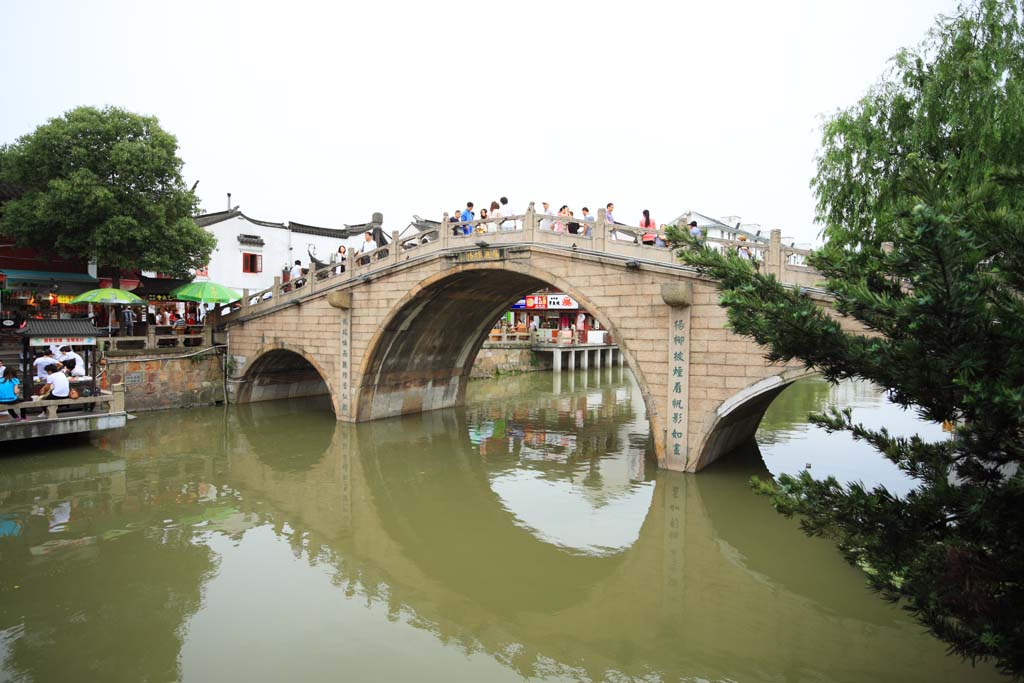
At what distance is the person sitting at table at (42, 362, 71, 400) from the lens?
11.6 meters

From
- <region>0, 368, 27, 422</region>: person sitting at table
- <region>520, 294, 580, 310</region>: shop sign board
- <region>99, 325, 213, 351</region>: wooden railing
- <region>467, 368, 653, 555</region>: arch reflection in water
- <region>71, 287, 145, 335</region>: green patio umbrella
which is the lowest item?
<region>467, 368, 653, 555</region>: arch reflection in water

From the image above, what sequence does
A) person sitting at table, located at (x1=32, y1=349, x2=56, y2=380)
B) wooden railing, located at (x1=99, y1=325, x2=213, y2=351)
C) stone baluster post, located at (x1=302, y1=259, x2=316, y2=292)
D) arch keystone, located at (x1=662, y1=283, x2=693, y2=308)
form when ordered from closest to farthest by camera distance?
arch keystone, located at (x1=662, y1=283, x2=693, y2=308)
person sitting at table, located at (x1=32, y1=349, x2=56, y2=380)
stone baluster post, located at (x1=302, y1=259, x2=316, y2=292)
wooden railing, located at (x1=99, y1=325, x2=213, y2=351)

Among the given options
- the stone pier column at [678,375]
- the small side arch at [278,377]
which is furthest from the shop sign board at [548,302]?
the stone pier column at [678,375]

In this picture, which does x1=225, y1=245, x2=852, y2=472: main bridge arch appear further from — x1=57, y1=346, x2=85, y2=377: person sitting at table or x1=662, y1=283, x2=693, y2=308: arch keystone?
x1=57, y1=346, x2=85, y2=377: person sitting at table

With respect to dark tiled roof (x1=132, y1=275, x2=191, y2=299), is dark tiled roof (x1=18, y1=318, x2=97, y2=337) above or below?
below

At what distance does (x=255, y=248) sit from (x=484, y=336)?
12.3 metres

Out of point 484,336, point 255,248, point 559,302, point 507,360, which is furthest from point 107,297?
point 559,302

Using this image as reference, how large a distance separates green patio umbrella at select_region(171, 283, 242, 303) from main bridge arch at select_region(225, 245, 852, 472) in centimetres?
66

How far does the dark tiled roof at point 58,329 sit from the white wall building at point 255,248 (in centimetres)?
1111

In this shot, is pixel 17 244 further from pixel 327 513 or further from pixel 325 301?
pixel 327 513

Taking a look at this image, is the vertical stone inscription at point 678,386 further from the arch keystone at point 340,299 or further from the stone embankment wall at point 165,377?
the stone embankment wall at point 165,377

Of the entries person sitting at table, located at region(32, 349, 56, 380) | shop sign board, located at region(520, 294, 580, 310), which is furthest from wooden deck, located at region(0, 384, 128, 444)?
shop sign board, located at region(520, 294, 580, 310)

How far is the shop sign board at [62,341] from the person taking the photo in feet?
38.4

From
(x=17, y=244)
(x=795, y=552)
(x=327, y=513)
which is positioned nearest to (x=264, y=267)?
(x=17, y=244)
